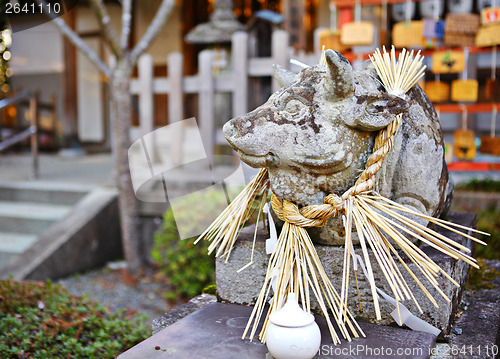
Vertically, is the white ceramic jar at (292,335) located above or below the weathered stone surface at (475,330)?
above

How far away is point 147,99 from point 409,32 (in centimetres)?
287

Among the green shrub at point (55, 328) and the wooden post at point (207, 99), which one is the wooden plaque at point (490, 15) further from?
the green shrub at point (55, 328)

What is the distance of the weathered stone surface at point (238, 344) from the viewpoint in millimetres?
1467

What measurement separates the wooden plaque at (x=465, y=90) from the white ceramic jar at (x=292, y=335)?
4.34 meters

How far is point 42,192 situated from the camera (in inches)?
221

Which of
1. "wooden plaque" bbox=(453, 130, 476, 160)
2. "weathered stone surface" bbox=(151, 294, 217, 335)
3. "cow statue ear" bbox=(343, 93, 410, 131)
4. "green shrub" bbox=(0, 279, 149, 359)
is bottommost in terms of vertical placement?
"green shrub" bbox=(0, 279, 149, 359)

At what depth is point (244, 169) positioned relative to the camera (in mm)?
2336

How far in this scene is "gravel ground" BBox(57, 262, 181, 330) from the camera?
412 cm

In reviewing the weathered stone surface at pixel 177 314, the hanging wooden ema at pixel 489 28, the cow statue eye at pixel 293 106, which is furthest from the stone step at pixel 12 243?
the hanging wooden ema at pixel 489 28

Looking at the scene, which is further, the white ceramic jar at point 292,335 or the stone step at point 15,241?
the stone step at point 15,241

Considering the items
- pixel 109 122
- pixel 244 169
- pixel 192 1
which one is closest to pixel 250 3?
pixel 192 1

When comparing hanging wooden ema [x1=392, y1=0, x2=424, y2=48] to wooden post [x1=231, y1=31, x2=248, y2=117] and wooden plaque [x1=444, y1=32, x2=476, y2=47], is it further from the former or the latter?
wooden post [x1=231, y1=31, x2=248, y2=117]

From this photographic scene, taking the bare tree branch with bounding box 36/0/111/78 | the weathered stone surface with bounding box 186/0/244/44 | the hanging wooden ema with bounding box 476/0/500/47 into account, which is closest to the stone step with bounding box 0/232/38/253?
the bare tree branch with bounding box 36/0/111/78

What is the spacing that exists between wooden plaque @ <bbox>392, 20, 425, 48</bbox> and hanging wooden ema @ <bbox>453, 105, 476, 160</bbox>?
86 cm
